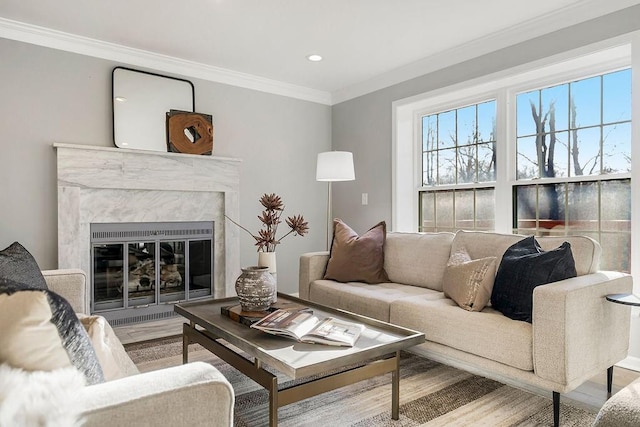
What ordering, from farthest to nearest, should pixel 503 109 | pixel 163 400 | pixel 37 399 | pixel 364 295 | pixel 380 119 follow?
1. pixel 380 119
2. pixel 503 109
3. pixel 364 295
4. pixel 163 400
5. pixel 37 399

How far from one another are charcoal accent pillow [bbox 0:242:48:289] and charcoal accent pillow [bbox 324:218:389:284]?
1.92 m

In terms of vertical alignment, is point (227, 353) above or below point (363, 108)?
below

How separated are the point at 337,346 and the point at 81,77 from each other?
3.08 m

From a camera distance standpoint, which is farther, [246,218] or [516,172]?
[246,218]

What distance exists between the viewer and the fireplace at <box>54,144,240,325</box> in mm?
3344

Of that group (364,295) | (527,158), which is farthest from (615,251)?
(364,295)

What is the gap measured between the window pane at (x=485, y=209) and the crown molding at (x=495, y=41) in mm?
1131

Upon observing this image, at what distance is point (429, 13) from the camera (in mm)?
2918

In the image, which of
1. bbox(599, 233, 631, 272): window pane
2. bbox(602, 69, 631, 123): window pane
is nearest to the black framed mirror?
bbox(602, 69, 631, 123): window pane

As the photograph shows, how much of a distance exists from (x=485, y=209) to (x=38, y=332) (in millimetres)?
3394

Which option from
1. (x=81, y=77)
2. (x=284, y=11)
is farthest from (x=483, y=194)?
(x=81, y=77)

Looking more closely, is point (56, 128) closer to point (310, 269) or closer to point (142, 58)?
point (142, 58)

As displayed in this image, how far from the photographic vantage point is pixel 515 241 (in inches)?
102

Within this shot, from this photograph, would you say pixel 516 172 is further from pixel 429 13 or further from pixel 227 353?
pixel 227 353
